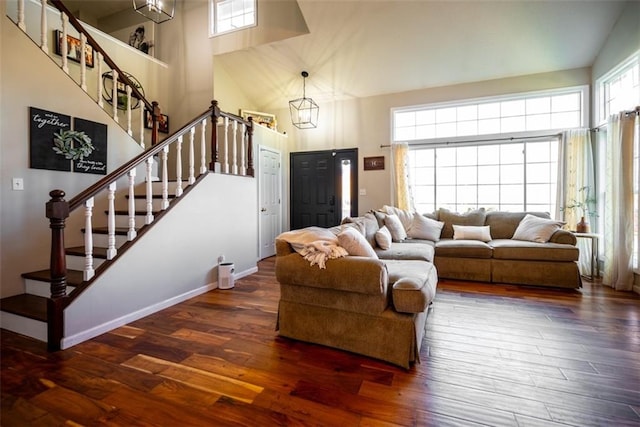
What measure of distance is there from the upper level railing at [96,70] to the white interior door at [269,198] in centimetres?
181

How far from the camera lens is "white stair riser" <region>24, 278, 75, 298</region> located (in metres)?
2.73

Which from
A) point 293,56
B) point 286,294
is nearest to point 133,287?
point 286,294

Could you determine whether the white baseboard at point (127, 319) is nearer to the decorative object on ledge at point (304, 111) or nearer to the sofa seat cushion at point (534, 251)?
the decorative object on ledge at point (304, 111)

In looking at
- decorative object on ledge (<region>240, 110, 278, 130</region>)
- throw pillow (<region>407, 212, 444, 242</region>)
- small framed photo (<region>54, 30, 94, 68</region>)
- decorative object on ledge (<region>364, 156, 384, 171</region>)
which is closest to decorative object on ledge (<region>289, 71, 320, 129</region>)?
decorative object on ledge (<region>240, 110, 278, 130</region>)

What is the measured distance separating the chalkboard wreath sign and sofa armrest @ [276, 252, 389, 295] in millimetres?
2775

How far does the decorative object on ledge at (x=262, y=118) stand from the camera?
18.1 feet

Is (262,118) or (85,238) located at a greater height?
(262,118)

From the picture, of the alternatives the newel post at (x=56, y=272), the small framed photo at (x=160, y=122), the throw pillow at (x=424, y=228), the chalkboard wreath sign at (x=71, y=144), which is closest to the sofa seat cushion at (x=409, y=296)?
the newel post at (x=56, y=272)

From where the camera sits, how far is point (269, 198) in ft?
18.1

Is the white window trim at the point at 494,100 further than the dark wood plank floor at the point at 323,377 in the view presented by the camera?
Yes

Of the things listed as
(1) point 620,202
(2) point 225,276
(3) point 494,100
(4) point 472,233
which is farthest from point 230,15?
(1) point 620,202

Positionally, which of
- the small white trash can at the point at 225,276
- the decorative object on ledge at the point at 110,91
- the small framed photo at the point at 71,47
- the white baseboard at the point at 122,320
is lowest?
the white baseboard at the point at 122,320

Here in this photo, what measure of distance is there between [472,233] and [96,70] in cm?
588

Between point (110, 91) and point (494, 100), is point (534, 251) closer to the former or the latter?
point (494, 100)
